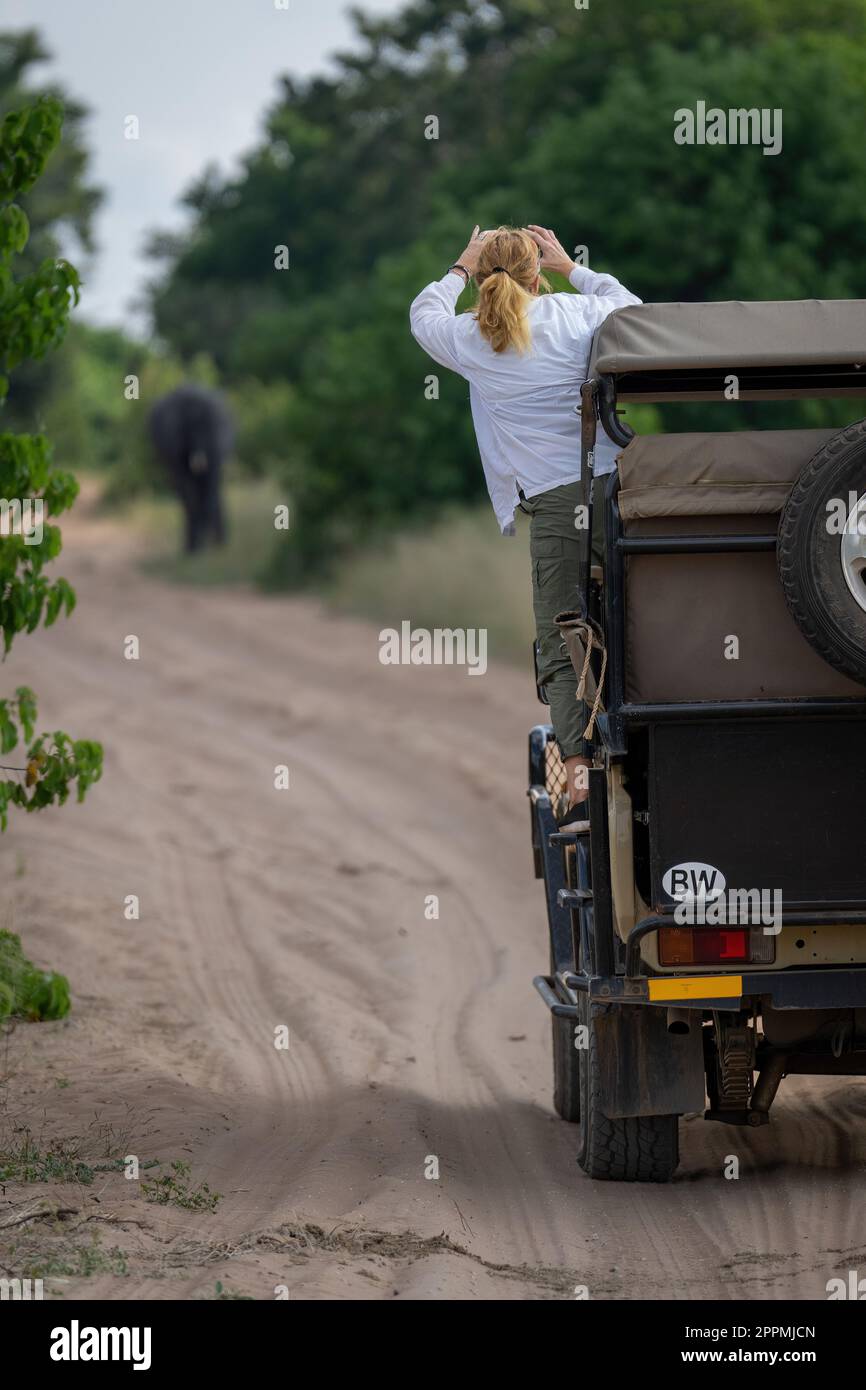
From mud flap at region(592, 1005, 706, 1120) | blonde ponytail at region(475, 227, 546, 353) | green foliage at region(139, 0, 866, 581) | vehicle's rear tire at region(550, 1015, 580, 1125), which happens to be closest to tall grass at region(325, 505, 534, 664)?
green foliage at region(139, 0, 866, 581)

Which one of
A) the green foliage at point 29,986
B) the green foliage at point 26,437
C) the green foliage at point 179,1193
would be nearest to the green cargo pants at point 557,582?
the green foliage at point 179,1193

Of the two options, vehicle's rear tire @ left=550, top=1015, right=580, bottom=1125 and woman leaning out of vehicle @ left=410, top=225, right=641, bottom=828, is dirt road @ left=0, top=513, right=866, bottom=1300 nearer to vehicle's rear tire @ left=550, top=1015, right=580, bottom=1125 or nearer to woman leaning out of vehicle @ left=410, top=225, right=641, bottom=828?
vehicle's rear tire @ left=550, top=1015, right=580, bottom=1125

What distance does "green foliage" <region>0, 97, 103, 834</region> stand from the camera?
676cm

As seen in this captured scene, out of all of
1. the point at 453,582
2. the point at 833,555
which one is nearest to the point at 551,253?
the point at 833,555

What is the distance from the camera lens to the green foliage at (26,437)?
6.76 metres

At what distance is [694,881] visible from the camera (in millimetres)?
5266

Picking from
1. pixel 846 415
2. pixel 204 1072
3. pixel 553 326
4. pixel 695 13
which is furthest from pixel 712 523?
pixel 695 13

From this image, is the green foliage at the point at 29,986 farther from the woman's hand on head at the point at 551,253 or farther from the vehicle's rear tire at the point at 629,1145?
the woman's hand on head at the point at 551,253

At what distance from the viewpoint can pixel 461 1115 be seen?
692 cm

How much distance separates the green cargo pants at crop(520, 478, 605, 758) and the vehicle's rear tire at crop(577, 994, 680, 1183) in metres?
0.95

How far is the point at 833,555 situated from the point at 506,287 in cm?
152

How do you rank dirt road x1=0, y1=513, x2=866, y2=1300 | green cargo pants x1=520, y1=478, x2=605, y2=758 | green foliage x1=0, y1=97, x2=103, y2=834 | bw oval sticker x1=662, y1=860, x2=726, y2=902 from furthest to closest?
green foliage x1=0, y1=97, x2=103, y2=834 < green cargo pants x1=520, y1=478, x2=605, y2=758 < bw oval sticker x1=662, y1=860, x2=726, y2=902 < dirt road x1=0, y1=513, x2=866, y2=1300

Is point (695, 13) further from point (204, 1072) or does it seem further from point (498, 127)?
point (204, 1072)
